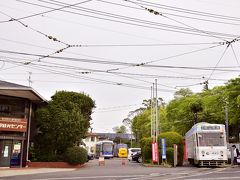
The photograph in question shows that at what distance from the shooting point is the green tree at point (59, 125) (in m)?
32.5

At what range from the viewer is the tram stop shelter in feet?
97.5

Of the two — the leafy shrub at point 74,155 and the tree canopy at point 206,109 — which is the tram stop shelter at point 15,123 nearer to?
the leafy shrub at point 74,155

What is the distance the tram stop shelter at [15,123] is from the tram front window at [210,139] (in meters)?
13.9

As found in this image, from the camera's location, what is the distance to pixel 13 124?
30.1m

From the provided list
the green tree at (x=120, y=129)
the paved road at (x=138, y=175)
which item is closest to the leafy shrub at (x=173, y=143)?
the paved road at (x=138, y=175)

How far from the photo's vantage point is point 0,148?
2970 centimetres

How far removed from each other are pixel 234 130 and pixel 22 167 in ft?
106

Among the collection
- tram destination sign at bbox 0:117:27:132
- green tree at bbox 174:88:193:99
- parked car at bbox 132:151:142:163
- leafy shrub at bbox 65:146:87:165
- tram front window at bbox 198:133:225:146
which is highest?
green tree at bbox 174:88:193:99

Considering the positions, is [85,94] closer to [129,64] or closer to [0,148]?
[0,148]

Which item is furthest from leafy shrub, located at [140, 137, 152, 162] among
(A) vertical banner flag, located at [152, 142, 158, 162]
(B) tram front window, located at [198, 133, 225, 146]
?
(B) tram front window, located at [198, 133, 225, 146]

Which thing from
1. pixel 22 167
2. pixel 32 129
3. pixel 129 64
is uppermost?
pixel 129 64

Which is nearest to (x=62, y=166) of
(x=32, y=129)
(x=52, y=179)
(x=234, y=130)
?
(x=32, y=129)

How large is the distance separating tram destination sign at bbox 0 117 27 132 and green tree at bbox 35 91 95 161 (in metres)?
2.21

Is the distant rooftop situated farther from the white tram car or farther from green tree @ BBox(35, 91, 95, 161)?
the white tram car
